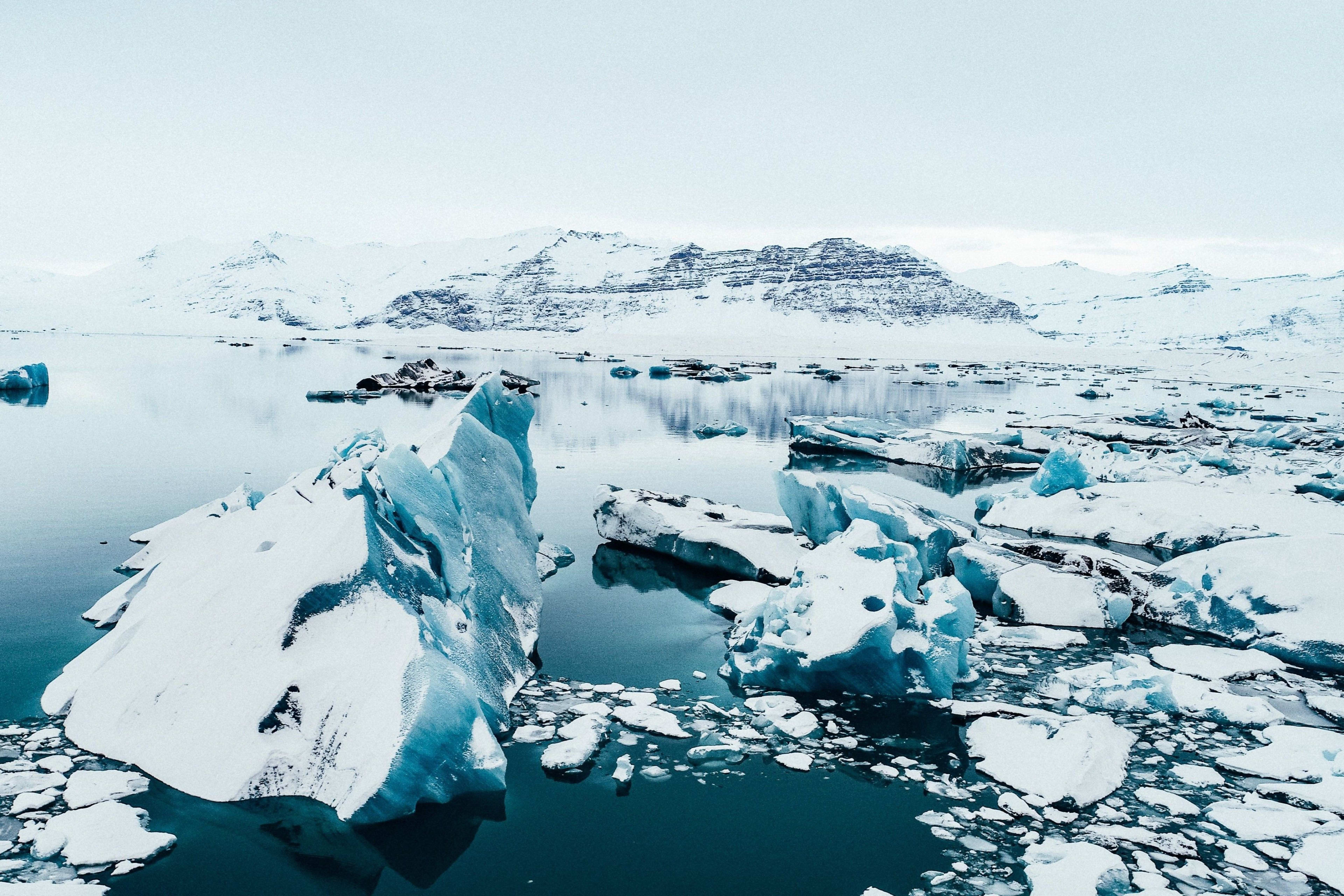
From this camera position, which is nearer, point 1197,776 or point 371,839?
point 371,839

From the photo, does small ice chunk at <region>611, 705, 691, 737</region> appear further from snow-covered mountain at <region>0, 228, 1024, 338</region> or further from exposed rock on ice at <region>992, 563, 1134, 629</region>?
snow-covered mountain at <region>0, 228, 1024, 338</region>

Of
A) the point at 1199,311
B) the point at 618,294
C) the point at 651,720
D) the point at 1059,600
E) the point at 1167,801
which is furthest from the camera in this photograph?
the point at 1199,311

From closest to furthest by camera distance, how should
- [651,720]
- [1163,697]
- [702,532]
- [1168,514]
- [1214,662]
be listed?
1. [651,720]
2. [1163,697]
3. [1214,662]
4. [702,532]
5. [1168,514]

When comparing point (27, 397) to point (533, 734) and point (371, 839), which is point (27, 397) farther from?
point (371, 839)

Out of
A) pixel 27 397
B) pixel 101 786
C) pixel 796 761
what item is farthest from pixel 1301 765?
pixel 27 397

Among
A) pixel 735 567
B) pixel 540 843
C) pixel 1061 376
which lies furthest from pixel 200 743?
pixel 1061 376

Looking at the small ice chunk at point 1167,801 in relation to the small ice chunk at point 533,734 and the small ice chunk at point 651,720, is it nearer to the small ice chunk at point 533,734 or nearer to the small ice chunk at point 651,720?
the small ice chunk at point 651,720

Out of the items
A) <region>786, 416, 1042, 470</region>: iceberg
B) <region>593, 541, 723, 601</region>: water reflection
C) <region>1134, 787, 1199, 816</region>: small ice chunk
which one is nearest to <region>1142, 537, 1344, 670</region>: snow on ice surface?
<region>1134, 787, 1199, 816</region>: small ice chunk
